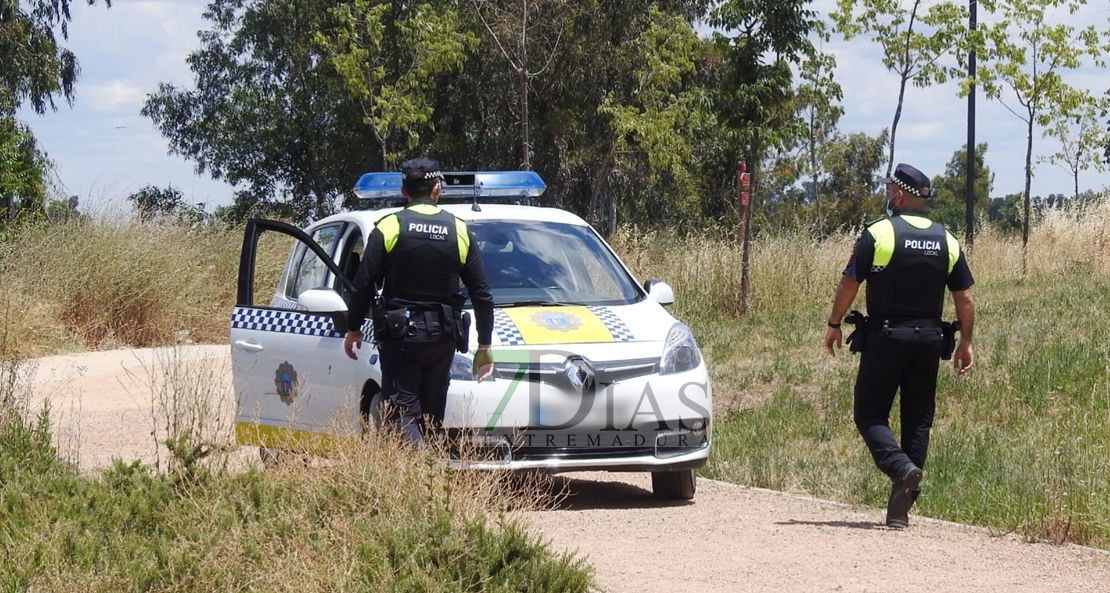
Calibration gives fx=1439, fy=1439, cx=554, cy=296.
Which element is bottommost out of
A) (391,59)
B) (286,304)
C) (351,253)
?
(286,304)

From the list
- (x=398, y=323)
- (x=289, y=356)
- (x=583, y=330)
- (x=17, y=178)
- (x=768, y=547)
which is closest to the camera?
(x=768, y=547)

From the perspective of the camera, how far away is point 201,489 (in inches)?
242

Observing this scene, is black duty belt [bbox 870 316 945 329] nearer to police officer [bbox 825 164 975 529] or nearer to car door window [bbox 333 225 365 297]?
police officer [bbox 825 164 975 529]

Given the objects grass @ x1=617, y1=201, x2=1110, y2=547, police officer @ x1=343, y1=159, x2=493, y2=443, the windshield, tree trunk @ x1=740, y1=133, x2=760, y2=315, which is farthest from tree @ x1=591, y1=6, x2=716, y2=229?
police officer @ x1=343, y1=159, x2=493, y2=443

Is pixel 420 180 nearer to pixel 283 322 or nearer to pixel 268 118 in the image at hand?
pixel 283 322

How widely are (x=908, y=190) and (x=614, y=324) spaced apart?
5.54ft

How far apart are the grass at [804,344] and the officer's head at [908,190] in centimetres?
152

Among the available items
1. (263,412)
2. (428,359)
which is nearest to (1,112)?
(263,412)

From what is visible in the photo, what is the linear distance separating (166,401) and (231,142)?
37.7 meters

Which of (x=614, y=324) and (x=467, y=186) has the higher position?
(x=467, y=186)

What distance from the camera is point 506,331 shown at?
7.45 metres

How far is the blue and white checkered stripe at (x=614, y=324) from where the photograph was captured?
7.52 meters

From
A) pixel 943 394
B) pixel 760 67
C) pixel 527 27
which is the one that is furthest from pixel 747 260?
pixel 527 27

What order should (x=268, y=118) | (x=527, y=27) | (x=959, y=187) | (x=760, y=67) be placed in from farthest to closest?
1. (x=959, y=187)
2. (x=268, y=118)
3. (x=527, y=27)
4. (x=760, y=67)
